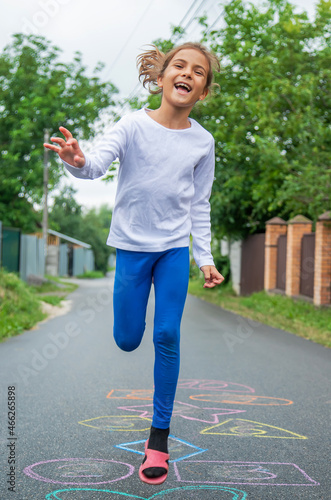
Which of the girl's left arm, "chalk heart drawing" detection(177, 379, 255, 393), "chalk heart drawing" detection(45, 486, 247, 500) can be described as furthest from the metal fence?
"chalk heart drawing" detection(45, 486, 247, 500)

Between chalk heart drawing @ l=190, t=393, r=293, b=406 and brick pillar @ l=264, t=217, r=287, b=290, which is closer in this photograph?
chalk heart drawing @ l=190, t=393, r=293, b=406

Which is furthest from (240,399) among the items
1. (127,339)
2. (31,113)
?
(31,113)

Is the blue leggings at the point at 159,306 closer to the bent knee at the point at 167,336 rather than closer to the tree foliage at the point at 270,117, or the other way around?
the bent knee at the point at 167,336

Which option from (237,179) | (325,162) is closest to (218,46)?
(237,179)

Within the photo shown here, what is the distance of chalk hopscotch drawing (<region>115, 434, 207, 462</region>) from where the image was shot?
308 centimetres

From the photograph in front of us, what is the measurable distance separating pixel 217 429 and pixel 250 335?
17.7ft

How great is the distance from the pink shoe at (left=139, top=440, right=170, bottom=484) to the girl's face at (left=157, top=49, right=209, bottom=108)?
1.77 metres

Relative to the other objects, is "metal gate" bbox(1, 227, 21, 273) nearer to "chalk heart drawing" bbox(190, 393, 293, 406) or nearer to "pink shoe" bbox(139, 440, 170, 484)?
"chalk heart drawing" bbox(190, 393, 293, 406)

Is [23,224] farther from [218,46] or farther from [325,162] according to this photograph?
[325,162]

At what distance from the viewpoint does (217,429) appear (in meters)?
3.65

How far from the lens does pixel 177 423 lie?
3.77 m

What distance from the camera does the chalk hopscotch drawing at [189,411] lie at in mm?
3912

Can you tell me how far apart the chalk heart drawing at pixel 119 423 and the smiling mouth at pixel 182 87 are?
85.4 inches

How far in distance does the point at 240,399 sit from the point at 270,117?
333 inches
